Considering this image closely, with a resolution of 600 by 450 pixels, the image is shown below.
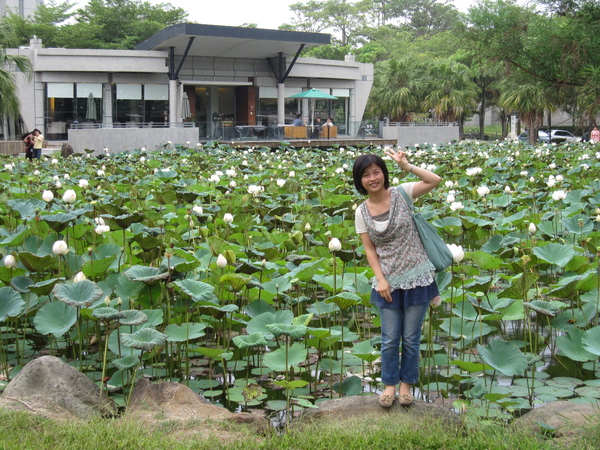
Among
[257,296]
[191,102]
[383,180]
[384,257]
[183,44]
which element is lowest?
[257,296]

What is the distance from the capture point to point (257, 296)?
4.16 metres

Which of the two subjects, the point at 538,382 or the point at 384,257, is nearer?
the point at 384,257

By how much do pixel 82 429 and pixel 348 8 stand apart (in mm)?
55888

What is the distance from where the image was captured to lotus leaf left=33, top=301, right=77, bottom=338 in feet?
11.4

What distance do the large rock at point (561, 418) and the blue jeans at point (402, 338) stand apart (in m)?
0.48

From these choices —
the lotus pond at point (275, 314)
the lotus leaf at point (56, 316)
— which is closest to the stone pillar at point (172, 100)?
the lotus pond at point (275, 314)

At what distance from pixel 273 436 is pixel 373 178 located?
111 centimetres

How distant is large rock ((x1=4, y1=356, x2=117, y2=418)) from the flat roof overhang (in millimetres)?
22062

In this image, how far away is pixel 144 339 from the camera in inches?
124

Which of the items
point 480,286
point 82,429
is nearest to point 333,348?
point 480,286

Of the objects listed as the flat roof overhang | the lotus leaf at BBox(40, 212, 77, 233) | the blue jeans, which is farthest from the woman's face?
the flat roof overhang

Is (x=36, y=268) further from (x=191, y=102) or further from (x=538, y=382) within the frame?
(x=191, y=102)

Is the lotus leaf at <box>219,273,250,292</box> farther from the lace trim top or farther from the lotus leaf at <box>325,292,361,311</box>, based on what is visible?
the lace trim top

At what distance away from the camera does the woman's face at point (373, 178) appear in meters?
3.01
